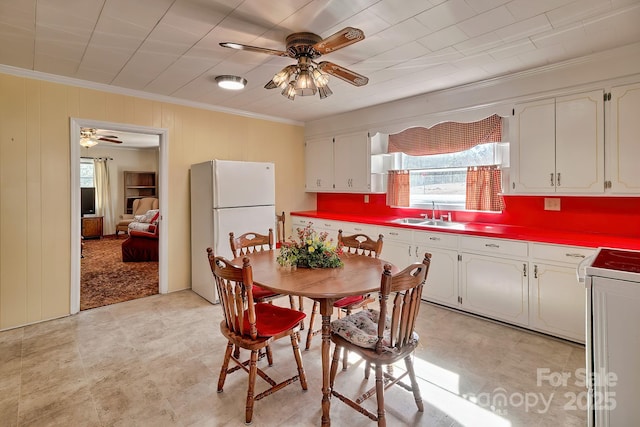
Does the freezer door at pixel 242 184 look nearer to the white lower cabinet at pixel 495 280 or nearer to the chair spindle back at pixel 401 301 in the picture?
the white lower cabinet at pixel 495 280

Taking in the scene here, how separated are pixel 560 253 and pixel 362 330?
1935mm

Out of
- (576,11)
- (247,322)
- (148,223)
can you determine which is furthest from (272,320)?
(148,223)

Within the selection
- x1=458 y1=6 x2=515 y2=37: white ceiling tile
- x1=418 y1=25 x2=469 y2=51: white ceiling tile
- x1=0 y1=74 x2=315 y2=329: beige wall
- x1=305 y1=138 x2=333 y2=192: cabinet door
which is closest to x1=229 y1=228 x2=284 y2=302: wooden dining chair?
x1=0 y1=74 x2=315 y2=329: beige wall

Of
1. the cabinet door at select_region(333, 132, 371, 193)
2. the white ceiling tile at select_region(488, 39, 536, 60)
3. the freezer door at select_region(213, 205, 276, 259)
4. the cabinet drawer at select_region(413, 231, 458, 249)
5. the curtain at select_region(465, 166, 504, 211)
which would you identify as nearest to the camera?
the white ceiling tile at select_region(488, 39, 536, 60)

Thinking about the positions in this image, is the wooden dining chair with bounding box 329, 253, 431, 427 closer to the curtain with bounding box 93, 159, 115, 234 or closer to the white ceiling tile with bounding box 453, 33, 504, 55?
the white ceiling tile with bounding box 453, 33, 504, 55

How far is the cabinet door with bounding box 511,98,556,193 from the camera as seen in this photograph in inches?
115

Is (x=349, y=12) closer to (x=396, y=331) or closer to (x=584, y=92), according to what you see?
(x=396, y=331)

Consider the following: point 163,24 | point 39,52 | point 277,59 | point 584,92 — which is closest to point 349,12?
point 277,59

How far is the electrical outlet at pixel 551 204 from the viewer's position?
122 inches

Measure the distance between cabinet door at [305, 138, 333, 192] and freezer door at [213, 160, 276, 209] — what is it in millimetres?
1219

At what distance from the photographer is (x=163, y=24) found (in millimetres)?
2146

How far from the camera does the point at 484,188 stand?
3.54 meters

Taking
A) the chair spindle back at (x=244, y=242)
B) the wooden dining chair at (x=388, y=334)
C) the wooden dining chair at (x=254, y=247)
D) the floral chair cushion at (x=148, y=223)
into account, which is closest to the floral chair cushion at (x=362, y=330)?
the wooden dining chair at (x=388, y=334)

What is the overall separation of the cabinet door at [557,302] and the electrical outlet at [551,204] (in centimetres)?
74
